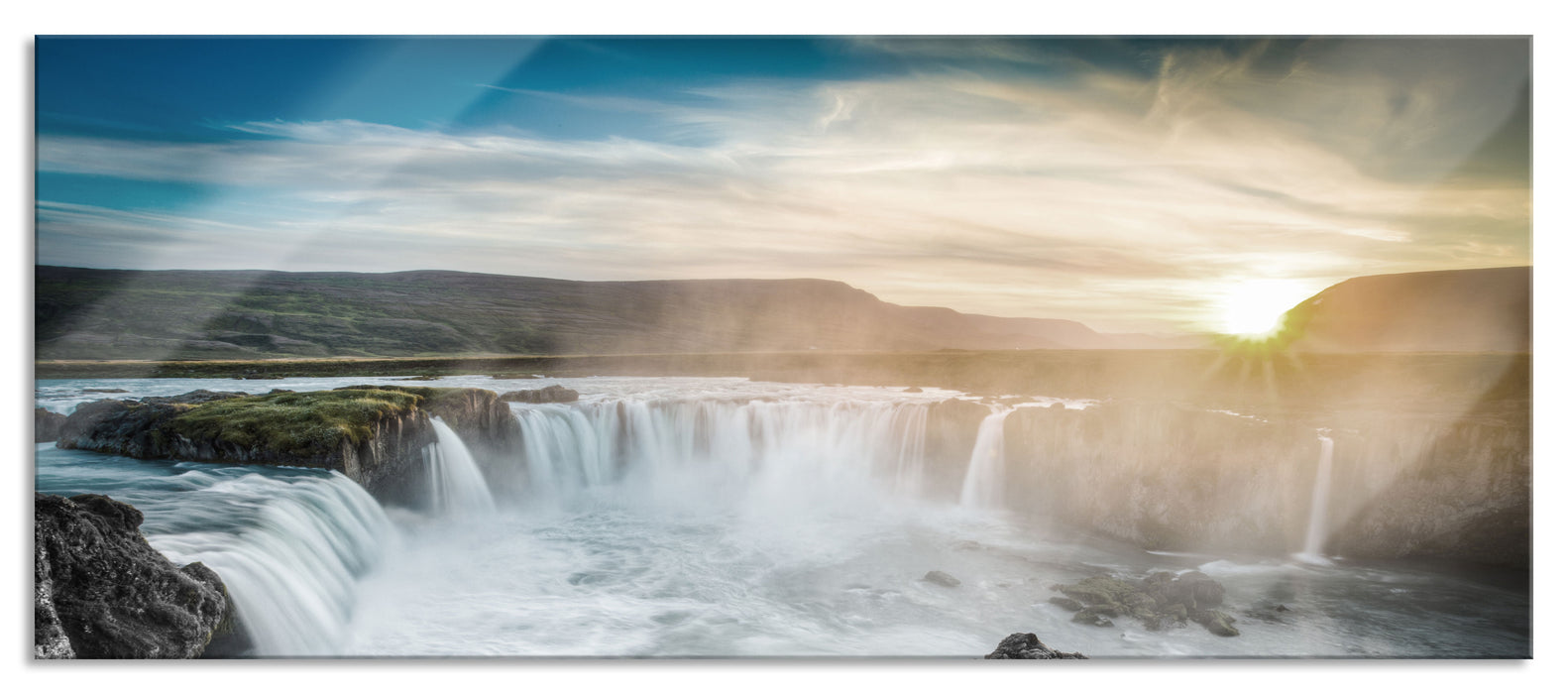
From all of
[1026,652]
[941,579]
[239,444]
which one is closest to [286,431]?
[239,444]

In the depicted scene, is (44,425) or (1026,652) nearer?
(1026,652)

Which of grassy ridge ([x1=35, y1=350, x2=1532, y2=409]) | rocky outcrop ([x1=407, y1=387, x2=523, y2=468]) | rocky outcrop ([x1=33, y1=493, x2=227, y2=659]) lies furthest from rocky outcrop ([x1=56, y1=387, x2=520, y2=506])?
rocky outcrop ([x1=33, y1=493, x2=227, y2=659])

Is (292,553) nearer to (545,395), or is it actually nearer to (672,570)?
(672,570)

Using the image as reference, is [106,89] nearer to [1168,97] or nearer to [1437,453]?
[1168,97]

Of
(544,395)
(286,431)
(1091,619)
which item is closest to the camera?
(1091,619)

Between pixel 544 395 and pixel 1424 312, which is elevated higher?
pixel 1424 312

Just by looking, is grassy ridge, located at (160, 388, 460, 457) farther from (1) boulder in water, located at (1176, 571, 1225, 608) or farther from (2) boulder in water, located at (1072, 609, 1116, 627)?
(1) boulder in water, located at (1176, 571, 1225, 608)

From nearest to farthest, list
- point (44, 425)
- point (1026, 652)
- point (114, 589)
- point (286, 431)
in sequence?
point (114, 589) → point (1026, 652) → point (44, 425) → point (286, 431)

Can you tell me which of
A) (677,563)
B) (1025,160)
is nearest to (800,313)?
(677,563)
